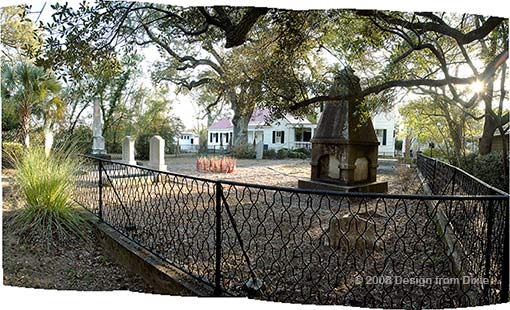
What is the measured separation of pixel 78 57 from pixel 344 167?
2253 mm

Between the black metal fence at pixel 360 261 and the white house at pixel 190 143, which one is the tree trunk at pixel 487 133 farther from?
the white house at pixel 190 143

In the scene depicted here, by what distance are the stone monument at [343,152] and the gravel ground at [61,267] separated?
6.47 ft

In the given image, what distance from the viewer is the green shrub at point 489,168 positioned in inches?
65.1

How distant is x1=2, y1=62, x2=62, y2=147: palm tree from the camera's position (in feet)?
6.08

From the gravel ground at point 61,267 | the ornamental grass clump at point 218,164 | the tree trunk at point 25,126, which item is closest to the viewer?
the gravel ground at point 61,267

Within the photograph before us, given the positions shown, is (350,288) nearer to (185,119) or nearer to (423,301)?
(423,301)

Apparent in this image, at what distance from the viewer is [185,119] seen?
10.1ft

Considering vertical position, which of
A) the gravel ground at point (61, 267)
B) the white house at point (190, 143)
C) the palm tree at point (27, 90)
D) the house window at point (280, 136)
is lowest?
the gravel ground at point (61, 267)

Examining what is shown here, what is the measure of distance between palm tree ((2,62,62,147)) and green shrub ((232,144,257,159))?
1.65 meters

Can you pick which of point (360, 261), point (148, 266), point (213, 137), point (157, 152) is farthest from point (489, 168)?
point (157, 152)

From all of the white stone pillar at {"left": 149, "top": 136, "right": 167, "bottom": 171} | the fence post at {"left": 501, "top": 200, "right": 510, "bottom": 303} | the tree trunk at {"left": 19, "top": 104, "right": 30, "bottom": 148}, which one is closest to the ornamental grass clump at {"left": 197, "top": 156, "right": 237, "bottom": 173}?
the white stone pillar at {"left": 149, "top": 136, "right": 167, "bottom": 171}

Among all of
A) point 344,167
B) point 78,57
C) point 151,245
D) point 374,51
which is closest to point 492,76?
point 374,51

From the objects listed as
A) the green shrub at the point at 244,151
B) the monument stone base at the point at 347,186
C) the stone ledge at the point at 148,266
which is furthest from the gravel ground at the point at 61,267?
the monument stone base at the point at 347,186

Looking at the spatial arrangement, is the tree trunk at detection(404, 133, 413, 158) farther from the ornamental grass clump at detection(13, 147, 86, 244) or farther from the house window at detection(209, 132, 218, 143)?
the ornamental grass clump at detection(13, 147, 86, 244)
